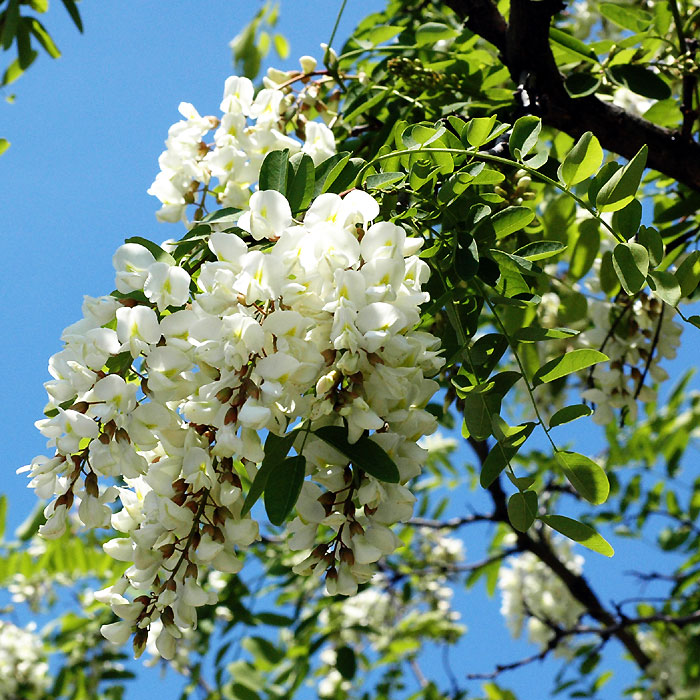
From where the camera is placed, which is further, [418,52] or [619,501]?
[619,501]

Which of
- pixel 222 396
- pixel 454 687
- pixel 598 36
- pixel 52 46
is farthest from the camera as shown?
pixel 598 36

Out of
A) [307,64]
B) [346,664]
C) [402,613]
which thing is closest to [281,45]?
[307,64]

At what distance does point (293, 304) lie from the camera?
71 cm

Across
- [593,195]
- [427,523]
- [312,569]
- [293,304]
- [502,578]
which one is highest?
[502,578]

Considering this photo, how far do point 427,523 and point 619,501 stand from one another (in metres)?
0.63

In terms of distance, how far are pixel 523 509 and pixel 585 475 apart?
7 centimetres

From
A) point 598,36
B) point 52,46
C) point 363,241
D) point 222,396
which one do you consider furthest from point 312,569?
point 598,36

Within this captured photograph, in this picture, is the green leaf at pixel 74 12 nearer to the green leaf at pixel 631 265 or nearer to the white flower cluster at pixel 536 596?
the green leaf at pixel 631 265

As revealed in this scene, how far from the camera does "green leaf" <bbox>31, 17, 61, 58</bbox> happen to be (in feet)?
6.23

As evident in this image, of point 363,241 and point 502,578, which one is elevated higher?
point 502,578

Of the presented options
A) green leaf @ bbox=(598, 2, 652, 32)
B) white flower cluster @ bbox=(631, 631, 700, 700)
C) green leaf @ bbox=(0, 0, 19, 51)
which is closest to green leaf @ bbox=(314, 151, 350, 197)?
green leaf @ bbox=(598, 2, 652, 32)

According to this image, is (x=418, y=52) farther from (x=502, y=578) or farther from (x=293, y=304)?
(x=502, y=578)

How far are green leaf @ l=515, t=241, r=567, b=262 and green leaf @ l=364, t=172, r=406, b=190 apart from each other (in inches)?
7.0

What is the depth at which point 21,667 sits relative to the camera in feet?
10.8
